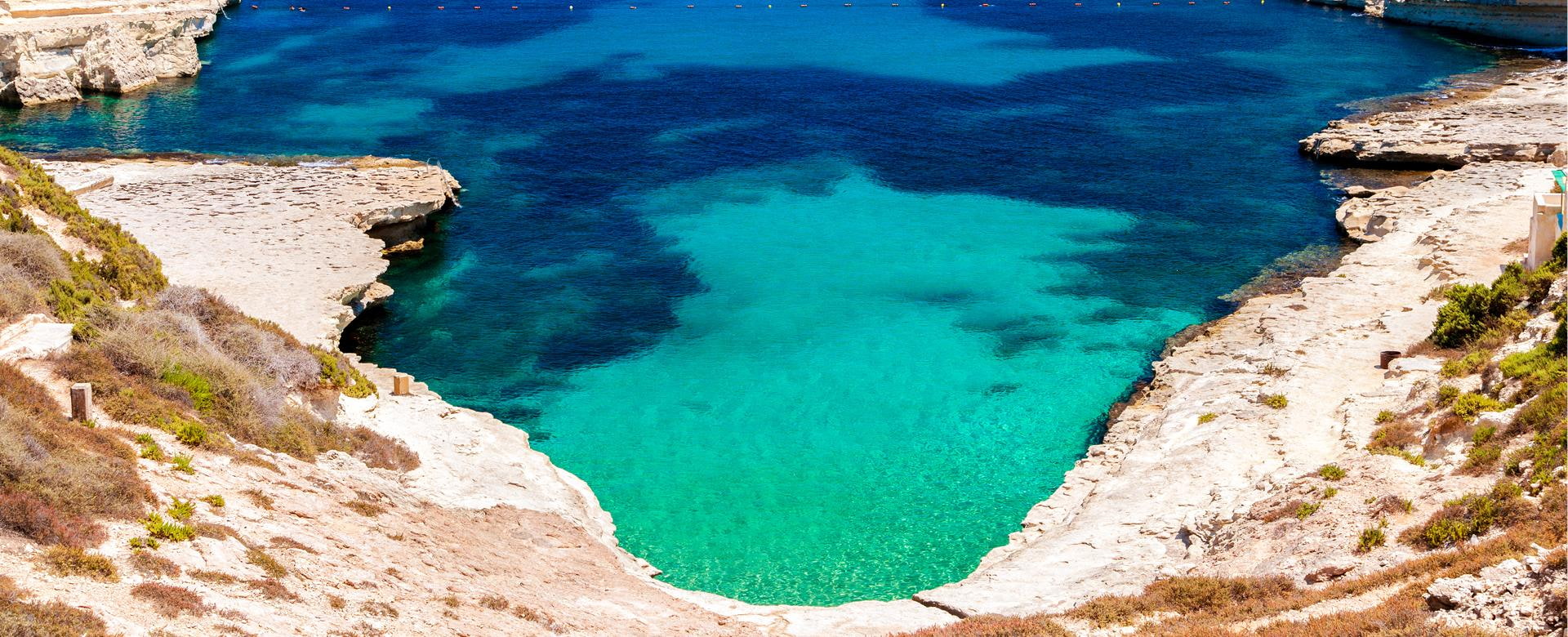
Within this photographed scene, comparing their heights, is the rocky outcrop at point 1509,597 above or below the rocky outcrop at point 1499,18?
below

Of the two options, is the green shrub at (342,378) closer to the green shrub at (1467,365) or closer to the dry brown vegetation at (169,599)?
the dry brown vegetation at (169,599)

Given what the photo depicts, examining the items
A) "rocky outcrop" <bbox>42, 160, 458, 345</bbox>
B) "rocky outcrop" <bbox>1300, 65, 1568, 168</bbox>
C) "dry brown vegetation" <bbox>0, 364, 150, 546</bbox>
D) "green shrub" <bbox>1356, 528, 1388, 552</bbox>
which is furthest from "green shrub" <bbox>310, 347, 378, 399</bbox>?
"rocky outcrop" <bbox>1300, 65, 1568, 168</bbox>

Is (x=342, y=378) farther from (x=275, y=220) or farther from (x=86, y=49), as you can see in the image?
(x=86, y=49)

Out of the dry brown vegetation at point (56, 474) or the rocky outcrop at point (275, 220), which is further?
the rocky outcrop at point (275, 220)

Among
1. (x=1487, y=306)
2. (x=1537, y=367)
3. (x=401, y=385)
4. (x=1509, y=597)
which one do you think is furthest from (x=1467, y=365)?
(x=401, y=385)

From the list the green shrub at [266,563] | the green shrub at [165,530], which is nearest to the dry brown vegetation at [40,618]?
the green shrub at [165,530]

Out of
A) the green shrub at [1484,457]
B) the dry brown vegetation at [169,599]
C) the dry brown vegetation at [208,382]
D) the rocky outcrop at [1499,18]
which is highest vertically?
the rocky outcrop at [1499,18]

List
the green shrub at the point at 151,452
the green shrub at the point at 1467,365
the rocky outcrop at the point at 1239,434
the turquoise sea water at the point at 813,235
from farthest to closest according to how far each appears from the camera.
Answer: the turquoise sea water at the point at 813,235 < the green shrub at the point at 1467,365 < the rocky outcrop at the point at 1239,434 < the green shrub at the point at 151,452

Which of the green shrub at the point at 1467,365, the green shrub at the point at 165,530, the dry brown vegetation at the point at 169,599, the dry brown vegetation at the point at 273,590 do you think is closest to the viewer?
the dry brown vegetation at the point at 169,599

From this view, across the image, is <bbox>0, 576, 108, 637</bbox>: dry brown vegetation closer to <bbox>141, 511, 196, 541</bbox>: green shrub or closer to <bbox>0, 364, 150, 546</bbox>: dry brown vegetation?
<bbox>0, 364, 150, 546</bbox>: dry brown vegetation
